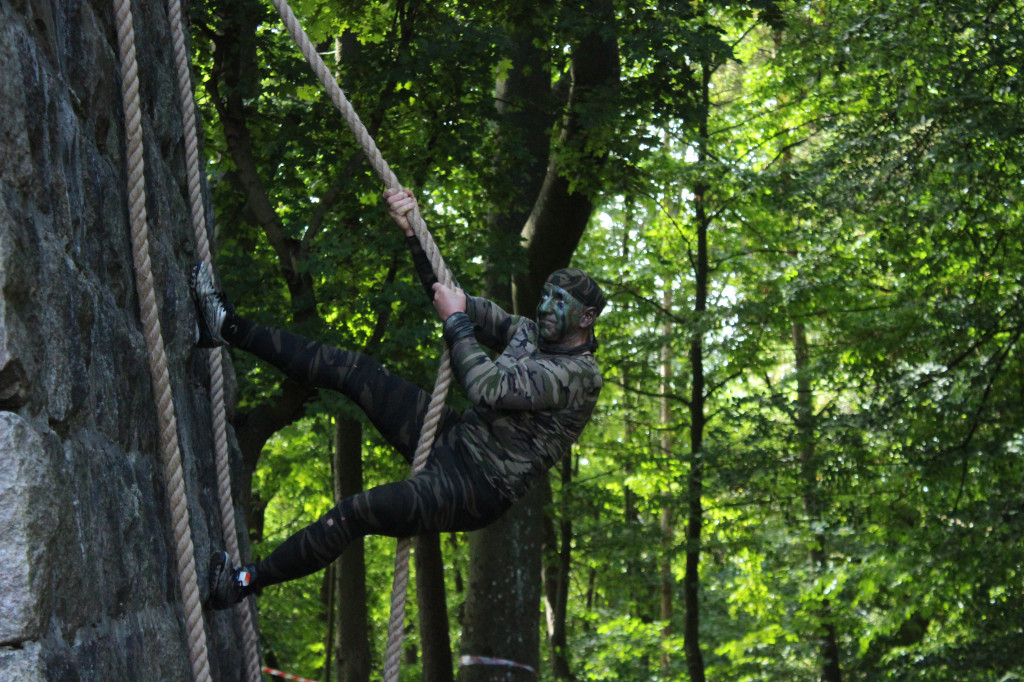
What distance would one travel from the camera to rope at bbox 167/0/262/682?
4.48 meters

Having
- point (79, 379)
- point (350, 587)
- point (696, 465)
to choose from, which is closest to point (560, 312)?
point (79, 379)

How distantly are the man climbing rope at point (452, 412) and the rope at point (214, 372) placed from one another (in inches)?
7.7

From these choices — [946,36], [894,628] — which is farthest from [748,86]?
[894,628]

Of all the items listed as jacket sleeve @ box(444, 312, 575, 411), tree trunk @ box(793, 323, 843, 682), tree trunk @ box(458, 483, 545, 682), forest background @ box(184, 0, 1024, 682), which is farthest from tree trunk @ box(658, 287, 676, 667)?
jacket sleeve @ box(444, 312, 575, 411)

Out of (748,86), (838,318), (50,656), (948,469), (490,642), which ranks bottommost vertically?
(50,656)

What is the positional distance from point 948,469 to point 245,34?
6.76 m

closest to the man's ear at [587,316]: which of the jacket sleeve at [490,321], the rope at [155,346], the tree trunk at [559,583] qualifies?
the jacket sleeve at [490,321]

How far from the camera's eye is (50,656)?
2.53 m

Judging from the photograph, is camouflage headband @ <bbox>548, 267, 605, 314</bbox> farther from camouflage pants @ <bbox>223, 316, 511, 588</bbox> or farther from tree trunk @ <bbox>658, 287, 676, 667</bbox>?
tree trunk @ <bbox>658, 287, 676, 667</bbox>

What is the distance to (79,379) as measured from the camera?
2.96 meters

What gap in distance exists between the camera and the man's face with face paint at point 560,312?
411cm

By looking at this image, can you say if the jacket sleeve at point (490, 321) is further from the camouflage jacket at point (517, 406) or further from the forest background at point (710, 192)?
the forest background at point (710, 192)

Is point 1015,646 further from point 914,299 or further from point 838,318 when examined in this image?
point 838,318

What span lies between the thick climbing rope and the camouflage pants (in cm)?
10
